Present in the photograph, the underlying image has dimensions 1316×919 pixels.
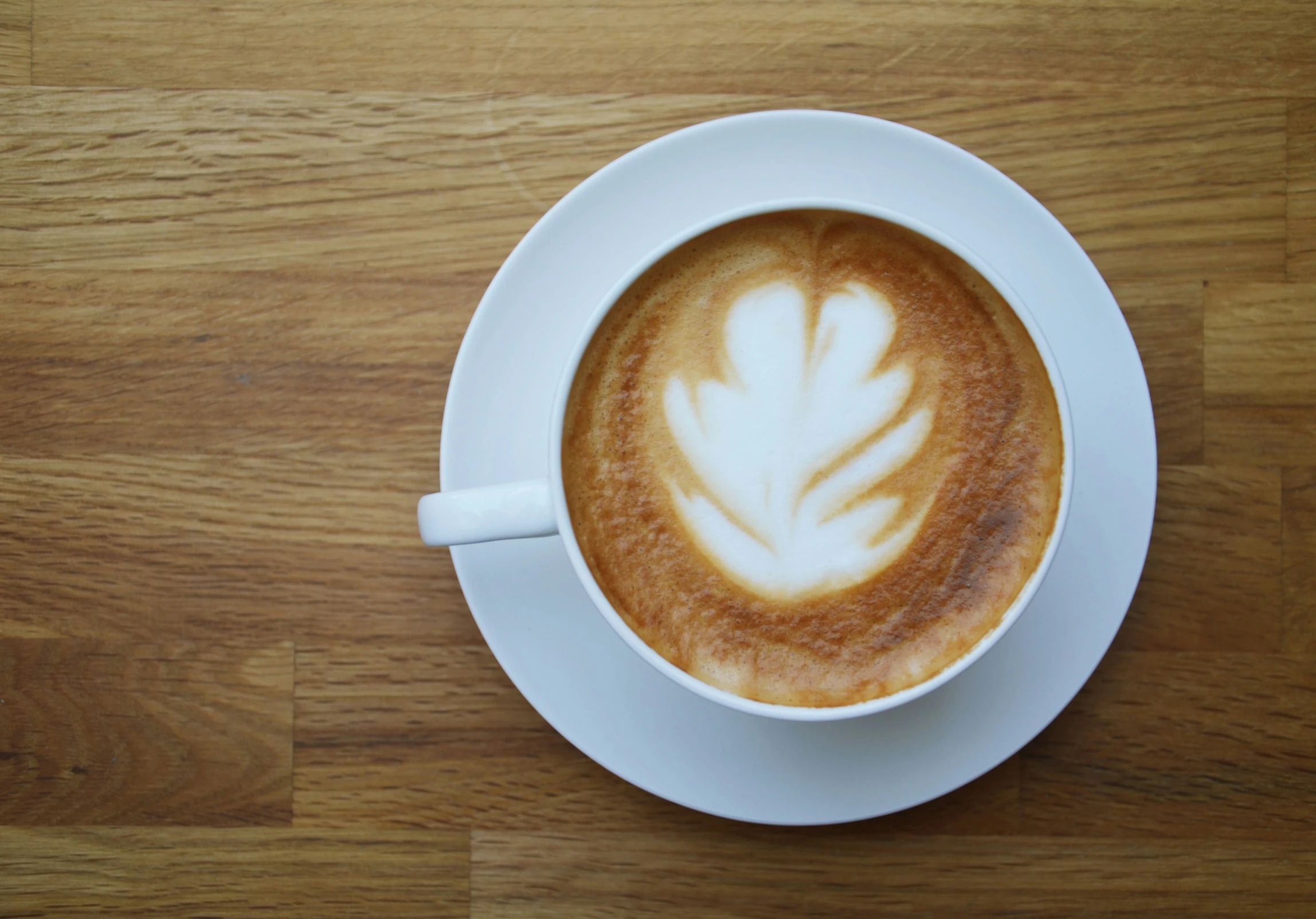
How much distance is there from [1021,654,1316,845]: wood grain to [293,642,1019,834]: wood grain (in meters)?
0.10

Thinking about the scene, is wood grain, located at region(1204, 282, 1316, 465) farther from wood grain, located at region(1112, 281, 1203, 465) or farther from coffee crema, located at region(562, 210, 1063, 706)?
coffee crema, located at region(562, 210, 1063, 706)

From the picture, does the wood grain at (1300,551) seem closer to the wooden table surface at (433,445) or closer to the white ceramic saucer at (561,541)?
the wooden table surface at (433,445)

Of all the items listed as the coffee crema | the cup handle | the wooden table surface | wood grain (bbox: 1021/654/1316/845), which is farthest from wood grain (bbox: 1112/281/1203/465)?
the cup handle

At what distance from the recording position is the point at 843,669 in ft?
3.05

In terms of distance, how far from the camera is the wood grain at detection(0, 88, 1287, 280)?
115 centimetres

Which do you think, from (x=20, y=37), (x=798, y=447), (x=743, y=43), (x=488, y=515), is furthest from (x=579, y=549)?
(x=20, y=37)

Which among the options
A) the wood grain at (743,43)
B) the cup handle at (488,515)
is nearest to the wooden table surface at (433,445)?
the wood grain at (743,43)

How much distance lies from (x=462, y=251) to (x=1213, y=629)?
108cm

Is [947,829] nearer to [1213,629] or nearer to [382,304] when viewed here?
[1213,629]

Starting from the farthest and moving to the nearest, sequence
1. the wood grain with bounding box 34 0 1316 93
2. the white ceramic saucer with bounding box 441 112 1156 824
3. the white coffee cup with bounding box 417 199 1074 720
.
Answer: the wood grain with bounding box 34 0 1316 93
the white ceramic saucer with bounding box 441 112 1156 824
the white coffee cup with bounding box 417 199 1074 720

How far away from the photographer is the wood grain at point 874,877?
1163 mm

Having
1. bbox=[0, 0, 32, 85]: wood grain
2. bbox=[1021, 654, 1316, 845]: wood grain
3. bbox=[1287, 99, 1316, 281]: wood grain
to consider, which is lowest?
bbox=[1021, 654, 1316, 845]: wood grain

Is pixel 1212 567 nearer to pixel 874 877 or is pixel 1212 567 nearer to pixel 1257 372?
pixel 1257 372

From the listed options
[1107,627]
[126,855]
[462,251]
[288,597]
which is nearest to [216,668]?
[288,597]
